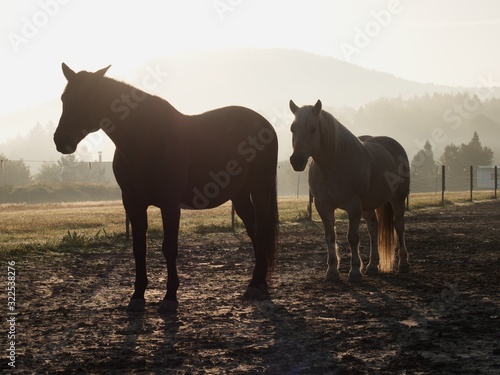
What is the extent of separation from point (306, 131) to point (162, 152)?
217 centimetres

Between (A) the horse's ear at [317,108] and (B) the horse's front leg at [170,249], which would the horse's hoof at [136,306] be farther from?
(A) the horse's ear at [317,108]

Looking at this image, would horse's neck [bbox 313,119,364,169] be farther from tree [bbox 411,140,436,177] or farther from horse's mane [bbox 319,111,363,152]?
tree [bbox 411,140,436,177]

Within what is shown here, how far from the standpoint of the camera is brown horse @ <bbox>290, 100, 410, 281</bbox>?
8.16 m

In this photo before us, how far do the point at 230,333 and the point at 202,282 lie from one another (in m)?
3.27

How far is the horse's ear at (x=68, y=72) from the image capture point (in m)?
6.40

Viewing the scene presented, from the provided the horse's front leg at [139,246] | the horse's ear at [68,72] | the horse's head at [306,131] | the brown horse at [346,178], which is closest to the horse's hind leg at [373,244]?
the brown horse at [346,178]

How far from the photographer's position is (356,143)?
8953mm

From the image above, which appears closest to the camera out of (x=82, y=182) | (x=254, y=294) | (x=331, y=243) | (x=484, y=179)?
(x=254, y=294)

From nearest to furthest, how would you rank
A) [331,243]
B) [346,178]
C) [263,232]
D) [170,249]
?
[170,249] → [263,232] → [346,178] → [331,243]

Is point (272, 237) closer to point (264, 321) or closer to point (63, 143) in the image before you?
point (264, 321)

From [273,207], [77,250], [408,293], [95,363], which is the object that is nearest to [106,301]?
[273,207]

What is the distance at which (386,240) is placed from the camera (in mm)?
9656

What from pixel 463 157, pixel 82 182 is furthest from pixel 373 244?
pixel 463 157

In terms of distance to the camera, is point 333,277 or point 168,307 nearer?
point 168,307
